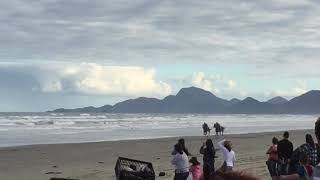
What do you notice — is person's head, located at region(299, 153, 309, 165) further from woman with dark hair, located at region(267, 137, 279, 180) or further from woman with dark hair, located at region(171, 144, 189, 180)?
woman with dark hair, located at region(171, 144, 189, 180)

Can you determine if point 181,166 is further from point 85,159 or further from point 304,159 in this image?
point 85,159

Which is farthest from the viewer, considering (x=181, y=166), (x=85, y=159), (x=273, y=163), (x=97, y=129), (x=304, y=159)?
(x=97, y=129)

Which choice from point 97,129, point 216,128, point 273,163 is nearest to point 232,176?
point 273,163

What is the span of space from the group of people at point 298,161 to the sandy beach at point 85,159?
3415 millimetres

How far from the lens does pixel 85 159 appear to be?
23.5 meters

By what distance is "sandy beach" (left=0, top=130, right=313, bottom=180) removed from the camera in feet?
57.6

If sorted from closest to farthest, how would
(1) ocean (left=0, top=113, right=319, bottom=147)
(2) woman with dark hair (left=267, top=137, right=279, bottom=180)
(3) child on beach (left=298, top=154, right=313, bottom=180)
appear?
(3) child on beach (left=298, top=154, right=313, bottom=180) < (2) woman with dark hair (left=267, top=137, right=279, bottom=180) < (1) ocean (left=0, top=113, right=319, bottom=147)

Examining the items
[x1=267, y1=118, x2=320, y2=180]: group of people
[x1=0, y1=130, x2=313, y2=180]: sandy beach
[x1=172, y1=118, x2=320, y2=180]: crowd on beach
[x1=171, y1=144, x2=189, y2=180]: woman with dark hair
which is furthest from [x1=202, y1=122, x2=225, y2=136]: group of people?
[x1=171, y1=144, x2=189, y2=180]: woman with dark hair

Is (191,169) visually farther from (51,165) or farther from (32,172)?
(51,165)

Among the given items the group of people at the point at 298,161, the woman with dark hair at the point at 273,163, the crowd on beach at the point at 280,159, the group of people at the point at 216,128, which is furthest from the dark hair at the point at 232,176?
the group of people at the point at 216,128

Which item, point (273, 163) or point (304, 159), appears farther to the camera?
point (273, 163)

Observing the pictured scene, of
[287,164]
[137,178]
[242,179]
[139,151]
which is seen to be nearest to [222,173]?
[242,179]

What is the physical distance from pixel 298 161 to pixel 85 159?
16.3 m

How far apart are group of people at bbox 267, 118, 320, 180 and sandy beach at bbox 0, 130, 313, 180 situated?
11.2 feet
